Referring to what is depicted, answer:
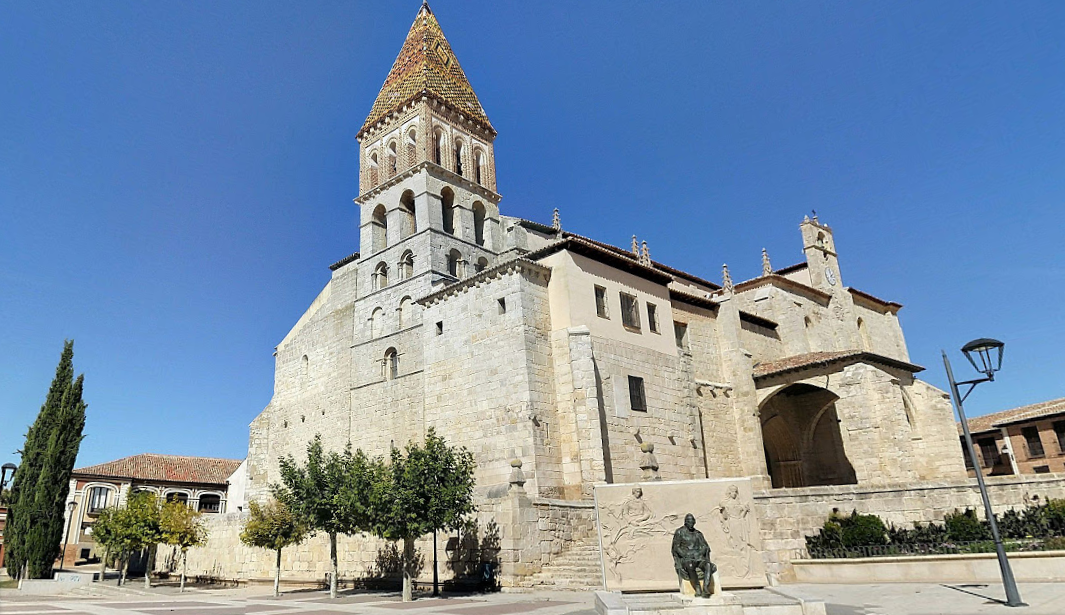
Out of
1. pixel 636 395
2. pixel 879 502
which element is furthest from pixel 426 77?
pixel 879 502

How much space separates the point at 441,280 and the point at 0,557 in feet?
115

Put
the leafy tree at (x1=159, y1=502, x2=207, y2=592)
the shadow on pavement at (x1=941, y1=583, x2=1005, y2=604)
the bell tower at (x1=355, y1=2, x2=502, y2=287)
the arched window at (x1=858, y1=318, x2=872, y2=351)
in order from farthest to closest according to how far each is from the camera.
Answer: the arched window at (x1=858, y1=318, x2=872, y2=351) → the bell tower at (x1=355, y1=2, x2=502, y2=287) → the leafy tree at (x1=159, y1=502, x2=207, y2=592) → the shadow on pavement at (x1=941, y1=583, x2=1005, y2=604)

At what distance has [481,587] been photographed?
1684 centimetres

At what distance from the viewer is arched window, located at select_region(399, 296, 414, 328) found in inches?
1171

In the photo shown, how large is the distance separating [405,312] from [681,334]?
1249 centimetres

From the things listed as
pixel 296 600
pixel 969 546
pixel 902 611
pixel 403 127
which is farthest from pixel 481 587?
pixel 403 127

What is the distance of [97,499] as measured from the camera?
41.7m

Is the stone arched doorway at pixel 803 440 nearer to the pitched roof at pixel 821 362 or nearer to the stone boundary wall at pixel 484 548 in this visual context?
the pitched roof at pixel 821 362

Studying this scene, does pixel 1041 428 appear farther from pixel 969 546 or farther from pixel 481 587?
pixel 481 587

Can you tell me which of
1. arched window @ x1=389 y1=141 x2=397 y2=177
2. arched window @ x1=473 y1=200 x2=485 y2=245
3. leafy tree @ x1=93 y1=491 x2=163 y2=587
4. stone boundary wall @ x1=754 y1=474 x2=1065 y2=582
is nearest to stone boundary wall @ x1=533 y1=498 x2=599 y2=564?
stone boundary wall @ x1=754 y1=474 x2=1065 y2=582

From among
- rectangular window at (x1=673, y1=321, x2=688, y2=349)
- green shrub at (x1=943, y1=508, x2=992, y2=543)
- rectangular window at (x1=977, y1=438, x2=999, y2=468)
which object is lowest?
green shrub at (x1=943, y1=508, x2=992, y2=543)

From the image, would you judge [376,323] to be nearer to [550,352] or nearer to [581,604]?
[550,352]

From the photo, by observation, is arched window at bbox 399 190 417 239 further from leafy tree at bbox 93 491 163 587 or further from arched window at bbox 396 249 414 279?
leafy tree at bbox 93 491 163 587

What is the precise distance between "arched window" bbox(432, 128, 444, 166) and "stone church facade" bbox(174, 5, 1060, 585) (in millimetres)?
219
